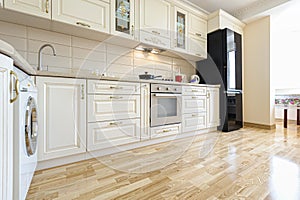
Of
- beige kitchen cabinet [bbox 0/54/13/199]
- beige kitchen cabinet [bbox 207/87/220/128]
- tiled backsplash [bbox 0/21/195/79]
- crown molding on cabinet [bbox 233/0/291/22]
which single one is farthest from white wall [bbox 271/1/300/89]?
beige kitchen cabinet [bbox 0/54/13/199]

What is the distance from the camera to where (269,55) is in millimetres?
2891

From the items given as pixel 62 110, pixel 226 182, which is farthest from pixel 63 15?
pixel 226 182

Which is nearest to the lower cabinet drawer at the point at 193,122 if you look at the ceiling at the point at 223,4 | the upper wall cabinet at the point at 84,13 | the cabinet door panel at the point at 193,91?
the cabinet door panel at the point at 193,91

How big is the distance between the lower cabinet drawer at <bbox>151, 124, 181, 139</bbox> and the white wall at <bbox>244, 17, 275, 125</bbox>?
78.3 inches

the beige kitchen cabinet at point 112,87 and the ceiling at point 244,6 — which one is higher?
the ceiling at point 244,6

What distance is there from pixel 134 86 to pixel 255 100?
2.73 metres

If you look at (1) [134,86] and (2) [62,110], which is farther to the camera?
(1) [134,86]

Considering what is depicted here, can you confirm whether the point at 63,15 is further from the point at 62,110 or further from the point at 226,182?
the point at 226,182

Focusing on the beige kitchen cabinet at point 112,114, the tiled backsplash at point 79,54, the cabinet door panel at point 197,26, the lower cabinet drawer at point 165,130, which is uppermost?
the cabinet door panel at point 197,26

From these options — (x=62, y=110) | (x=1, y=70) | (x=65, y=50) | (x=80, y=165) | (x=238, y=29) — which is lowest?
(x=80, y=165)

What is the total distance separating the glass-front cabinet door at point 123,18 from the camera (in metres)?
1.82

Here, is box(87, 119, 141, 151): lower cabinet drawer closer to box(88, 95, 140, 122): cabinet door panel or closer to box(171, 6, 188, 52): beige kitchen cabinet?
box(88, 95, 140, 122): cabinet door panel

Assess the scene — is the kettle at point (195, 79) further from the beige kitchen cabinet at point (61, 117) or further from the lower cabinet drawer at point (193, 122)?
the beige kitchen cabinet at point (61, 117)

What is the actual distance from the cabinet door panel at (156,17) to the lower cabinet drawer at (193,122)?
1.30 meters
